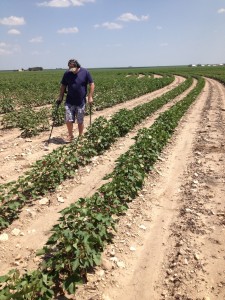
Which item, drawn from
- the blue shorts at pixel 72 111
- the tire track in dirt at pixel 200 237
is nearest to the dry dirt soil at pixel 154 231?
the tire track in dirt at pixel 200 237

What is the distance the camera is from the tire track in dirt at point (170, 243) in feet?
13.8

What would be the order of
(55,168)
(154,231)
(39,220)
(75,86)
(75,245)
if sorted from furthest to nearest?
1. (75,86)
2. (55,168)
3. (39,220)
4. (154,231)
5. (75,245)

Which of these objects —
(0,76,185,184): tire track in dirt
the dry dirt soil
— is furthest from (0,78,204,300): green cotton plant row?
(0,76,185,184): tire track in dirt

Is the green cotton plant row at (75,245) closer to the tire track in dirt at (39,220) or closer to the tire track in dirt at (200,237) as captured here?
the tire track in dirt at (39,220)

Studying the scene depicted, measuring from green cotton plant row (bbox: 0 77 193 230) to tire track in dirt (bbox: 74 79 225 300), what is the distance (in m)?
1.81

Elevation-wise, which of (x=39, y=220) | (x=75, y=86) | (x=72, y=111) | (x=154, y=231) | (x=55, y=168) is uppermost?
(x=75, y=86)

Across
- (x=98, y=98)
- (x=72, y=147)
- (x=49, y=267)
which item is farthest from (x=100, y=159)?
(x=98, y=98)

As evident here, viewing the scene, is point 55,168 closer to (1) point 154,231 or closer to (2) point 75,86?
(1) point 154,231

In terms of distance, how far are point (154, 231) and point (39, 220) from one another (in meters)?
2.02

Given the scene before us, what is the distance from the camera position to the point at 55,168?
7.11 metres

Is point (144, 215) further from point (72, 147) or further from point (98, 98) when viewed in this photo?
point (98, 98)

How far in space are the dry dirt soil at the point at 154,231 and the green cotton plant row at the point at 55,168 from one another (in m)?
0.22

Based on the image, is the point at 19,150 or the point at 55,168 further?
the point at 19,150

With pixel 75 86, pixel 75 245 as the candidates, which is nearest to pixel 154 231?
pixel 75 245
